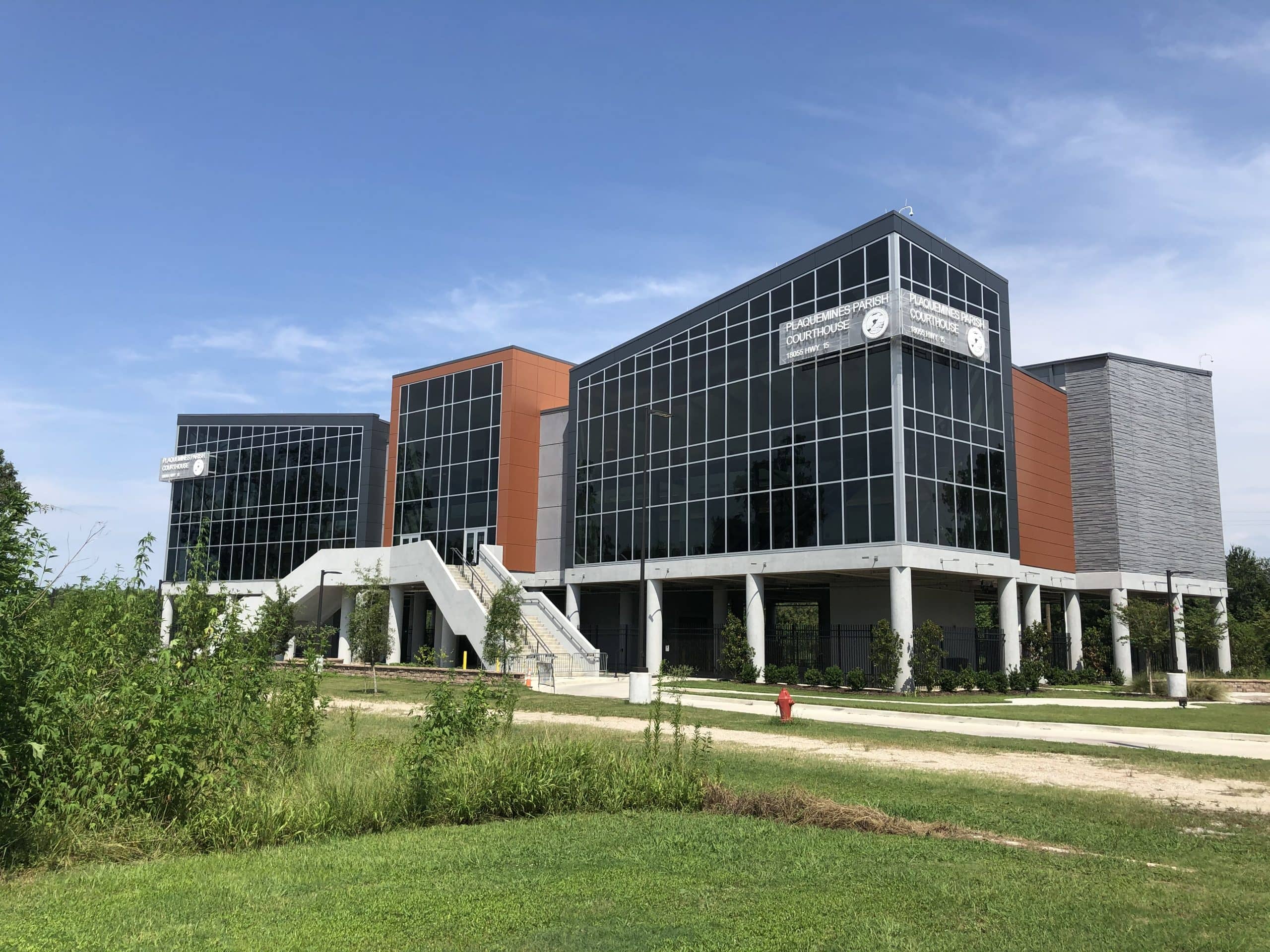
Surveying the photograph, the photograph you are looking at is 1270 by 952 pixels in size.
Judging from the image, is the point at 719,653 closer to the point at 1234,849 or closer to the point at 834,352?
the point at 834,352

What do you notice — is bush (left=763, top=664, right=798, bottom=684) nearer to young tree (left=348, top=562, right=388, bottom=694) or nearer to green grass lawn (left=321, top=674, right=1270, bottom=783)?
green grass lawn (left=321, top=674, right=1270, bottom=783)

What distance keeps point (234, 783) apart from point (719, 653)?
123 feet

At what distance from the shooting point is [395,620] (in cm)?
4788

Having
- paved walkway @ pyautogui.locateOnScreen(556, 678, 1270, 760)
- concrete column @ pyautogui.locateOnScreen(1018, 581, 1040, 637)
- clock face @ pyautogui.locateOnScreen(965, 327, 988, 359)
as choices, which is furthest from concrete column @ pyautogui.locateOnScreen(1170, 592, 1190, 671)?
paved walkway @ pyautogui.locateOnScreen(556, 678, 1270, 760)

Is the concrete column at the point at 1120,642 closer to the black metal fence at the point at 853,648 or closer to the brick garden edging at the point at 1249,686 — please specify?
the brick garden edging at the point at 1249,686

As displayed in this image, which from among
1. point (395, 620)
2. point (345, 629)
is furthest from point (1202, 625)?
point (345, 629)

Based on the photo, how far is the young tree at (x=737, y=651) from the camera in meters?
39.9

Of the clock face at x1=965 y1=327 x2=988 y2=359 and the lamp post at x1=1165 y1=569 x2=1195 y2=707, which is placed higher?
the clock face at x1=965 y1=327 x2=988 y2=359

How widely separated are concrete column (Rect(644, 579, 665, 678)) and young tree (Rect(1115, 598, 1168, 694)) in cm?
2070

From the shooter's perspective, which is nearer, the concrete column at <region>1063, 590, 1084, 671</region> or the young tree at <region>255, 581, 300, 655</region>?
the young tree at <region>255, 581, 300, 655</region>

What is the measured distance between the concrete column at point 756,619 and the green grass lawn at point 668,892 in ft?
98.6

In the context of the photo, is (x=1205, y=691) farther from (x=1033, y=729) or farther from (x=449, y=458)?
(x=449, y=458)

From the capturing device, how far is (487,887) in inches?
287

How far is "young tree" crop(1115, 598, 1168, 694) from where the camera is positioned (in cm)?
4181
